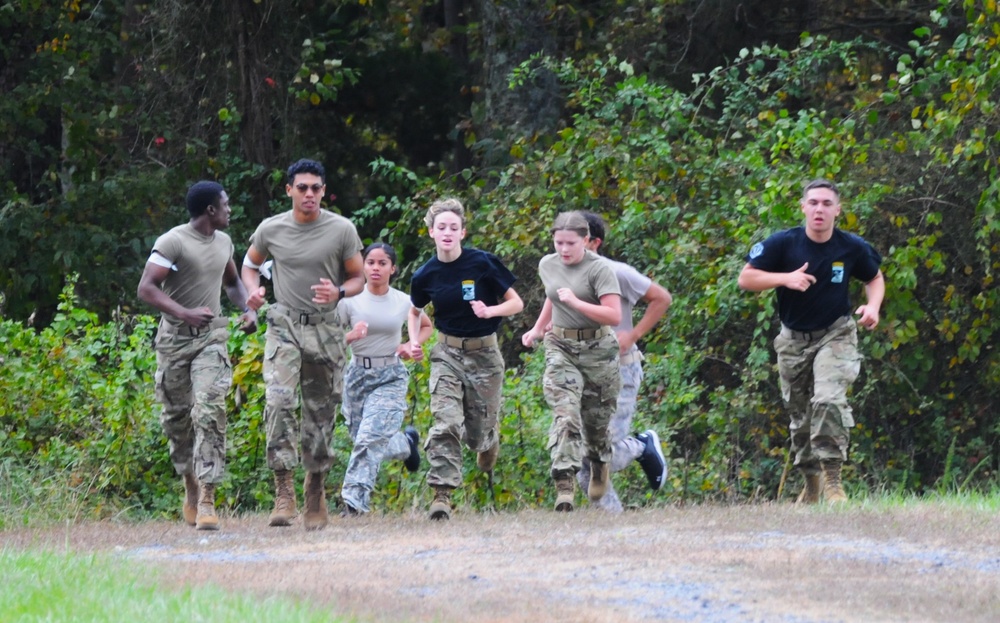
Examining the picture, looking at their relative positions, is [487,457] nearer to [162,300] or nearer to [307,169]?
[307,169]

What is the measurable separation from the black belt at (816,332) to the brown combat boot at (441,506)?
Answer: 247 centimetres

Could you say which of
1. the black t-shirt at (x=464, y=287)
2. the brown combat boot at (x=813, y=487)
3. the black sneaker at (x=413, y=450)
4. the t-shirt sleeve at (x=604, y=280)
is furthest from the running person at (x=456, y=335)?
the brown combat boot at (x=813, y=487)

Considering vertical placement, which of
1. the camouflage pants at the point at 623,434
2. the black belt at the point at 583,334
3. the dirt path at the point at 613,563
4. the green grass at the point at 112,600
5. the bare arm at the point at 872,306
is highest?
the bare arm at the point at 872,306

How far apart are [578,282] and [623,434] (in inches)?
59.2

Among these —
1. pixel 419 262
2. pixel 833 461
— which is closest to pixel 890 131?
pixel 419 262

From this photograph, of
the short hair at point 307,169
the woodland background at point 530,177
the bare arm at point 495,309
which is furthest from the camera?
the woodland background at point 530,177

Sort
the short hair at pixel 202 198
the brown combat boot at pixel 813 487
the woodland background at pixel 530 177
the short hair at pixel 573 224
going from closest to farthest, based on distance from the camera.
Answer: the short hair at pixel 202 198 → the short hair at pixel 573 224 → the brown combat boot at pixel 813 487 → the woodland background at pixel 530 177

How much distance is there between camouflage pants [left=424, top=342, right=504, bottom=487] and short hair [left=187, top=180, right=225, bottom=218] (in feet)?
5.91

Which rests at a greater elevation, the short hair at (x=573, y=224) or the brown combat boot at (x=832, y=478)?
the short hair at (x=573, y=224)

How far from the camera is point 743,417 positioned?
14344mm

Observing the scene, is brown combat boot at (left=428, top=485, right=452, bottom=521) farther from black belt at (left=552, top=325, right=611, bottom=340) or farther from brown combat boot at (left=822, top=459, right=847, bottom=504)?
brown combat boot at (left=822, top=459, right=847, bottom=504)

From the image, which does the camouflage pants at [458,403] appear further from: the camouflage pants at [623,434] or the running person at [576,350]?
the camouflage pants at [623,434]

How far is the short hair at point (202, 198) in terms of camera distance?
32.5ft

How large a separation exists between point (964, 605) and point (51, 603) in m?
3.70
